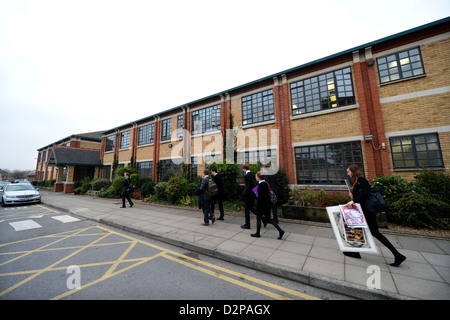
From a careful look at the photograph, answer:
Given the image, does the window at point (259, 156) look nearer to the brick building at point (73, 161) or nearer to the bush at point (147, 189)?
the bush at point (147, 189)

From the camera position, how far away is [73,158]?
68.5 ft

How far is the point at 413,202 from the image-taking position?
532 cm

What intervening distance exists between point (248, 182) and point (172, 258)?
2932 millimetres

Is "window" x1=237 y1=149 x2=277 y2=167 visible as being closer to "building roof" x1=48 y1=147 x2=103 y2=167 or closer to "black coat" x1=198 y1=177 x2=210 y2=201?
"black coat" x1=198 y1=177 x2=210 y2=201

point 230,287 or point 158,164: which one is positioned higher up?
point 158,164

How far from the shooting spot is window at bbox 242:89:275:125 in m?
11.4

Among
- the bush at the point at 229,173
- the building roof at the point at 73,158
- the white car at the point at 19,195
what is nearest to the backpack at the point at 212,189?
the bush at the point at 229,173

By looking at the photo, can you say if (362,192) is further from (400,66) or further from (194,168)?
(194,168)

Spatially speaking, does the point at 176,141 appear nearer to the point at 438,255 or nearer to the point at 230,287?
the point at 230,287

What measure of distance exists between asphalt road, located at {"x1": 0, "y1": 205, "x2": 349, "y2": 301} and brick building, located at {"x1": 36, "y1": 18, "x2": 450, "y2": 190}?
7.45m

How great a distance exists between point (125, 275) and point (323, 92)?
37.5ft

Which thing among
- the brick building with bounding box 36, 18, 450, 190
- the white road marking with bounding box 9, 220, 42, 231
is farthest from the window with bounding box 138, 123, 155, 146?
the white road marking with bounding box 9, 220, 42, 231
